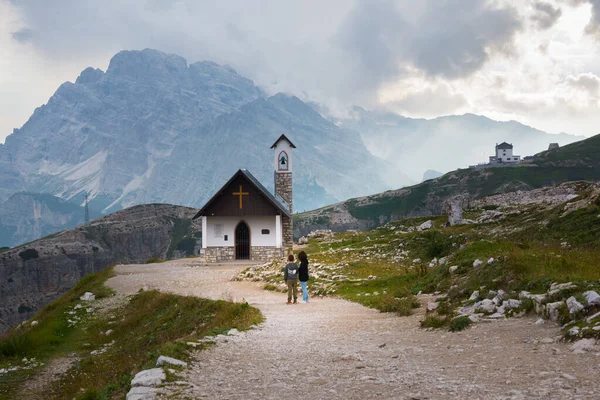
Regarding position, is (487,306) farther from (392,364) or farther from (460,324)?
(392,364)

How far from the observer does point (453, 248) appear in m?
30.5

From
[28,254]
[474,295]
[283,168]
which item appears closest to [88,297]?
[474,295]

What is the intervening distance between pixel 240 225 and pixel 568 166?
156 m

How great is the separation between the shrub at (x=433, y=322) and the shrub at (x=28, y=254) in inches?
8081

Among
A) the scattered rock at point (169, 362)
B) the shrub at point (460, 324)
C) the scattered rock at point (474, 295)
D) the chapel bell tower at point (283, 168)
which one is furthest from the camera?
the chapel bell tower at point (283, 168)

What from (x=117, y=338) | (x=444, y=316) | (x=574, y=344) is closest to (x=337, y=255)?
(x=117, y=338)

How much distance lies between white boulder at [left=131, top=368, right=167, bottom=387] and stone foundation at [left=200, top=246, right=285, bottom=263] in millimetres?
40112

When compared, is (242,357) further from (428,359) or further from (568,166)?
(568,166)

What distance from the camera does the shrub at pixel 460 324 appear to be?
41.4 feet

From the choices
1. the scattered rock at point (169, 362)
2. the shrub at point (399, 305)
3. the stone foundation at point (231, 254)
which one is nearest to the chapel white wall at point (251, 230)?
the stone foundation at point (231, 254)

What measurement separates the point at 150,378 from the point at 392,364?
15.5 ft

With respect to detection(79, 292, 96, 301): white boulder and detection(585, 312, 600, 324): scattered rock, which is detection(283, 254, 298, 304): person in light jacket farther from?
detection(79, 292, 96, 301): white boulder

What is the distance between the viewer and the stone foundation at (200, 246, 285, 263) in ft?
165

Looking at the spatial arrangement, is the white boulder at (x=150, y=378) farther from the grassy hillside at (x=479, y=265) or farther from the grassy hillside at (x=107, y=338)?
the grassy hillside at (x=479, y=265)
